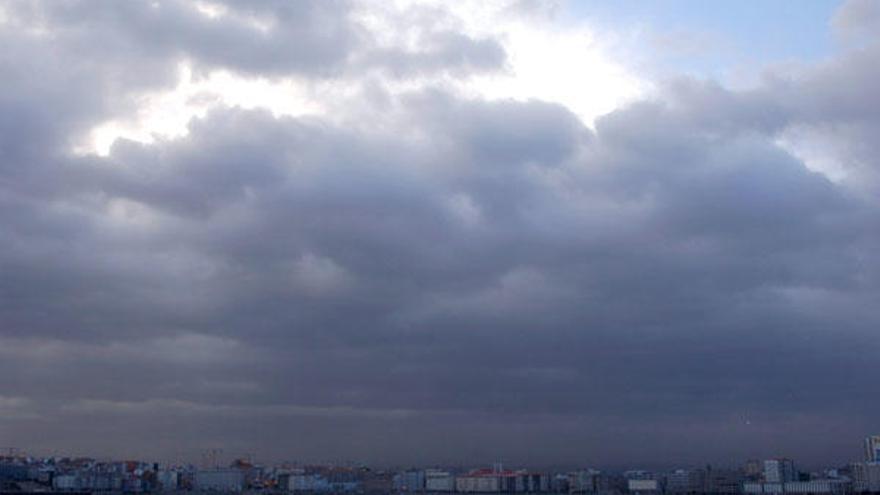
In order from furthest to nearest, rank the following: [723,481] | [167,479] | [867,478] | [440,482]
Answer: [440,482] < [167,479] < [723,481] < [867,478]

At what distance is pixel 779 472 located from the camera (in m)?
164

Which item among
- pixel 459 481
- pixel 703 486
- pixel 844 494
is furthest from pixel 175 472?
pixel 844 494

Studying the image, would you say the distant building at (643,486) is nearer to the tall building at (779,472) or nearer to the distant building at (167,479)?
the tall building at (779,472)

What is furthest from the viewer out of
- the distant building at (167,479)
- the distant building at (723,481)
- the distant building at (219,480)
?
Answer: the distant building at (167,479)

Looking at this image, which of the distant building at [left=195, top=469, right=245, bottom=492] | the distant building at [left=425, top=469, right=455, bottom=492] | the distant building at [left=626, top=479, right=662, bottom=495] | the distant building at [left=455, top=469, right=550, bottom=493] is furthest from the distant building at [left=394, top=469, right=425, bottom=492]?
the distant building at [left=626, top=479, right=662, bottom=495]

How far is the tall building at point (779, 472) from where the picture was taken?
164 metres

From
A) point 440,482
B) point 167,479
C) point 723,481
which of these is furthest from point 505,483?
point 167,479

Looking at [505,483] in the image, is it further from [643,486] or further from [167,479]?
[167,479]

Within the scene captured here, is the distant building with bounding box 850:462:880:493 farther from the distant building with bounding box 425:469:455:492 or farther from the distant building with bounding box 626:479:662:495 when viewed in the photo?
the distant building with bounding box 425:469:455:492

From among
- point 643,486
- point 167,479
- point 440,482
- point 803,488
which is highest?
point 167,479

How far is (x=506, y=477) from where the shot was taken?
182625mm

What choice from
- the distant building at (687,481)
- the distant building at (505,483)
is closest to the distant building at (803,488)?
the distant building at (687,481)

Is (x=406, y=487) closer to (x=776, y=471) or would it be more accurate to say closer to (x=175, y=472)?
(x=175, y=472)

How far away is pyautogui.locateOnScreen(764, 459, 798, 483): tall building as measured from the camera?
164 metres
